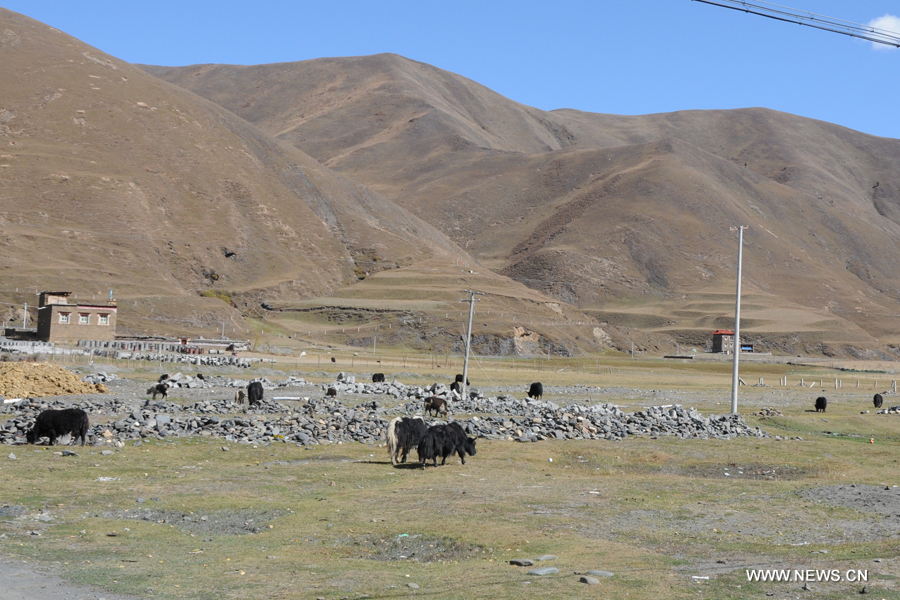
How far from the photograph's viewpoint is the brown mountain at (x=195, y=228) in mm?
115562

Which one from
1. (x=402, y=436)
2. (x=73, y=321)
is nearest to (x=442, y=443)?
(x=402, y=436)

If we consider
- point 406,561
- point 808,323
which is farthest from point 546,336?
point 406,561

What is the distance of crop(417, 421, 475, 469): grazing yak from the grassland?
1.78 ft

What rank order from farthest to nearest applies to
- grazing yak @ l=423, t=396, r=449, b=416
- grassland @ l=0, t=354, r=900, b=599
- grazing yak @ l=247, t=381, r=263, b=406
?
grazing yak @ l=423, t=396, r=449, b=416 < grazing yak @ l=247, t=381, r=263, b=406 < grassland @ l=0, t=354, r=900, b=599

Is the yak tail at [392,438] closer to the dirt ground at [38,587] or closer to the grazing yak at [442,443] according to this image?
the grazing yak at [442,443]

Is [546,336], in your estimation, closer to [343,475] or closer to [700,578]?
[343,475]

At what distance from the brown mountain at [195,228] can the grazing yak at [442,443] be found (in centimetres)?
8156

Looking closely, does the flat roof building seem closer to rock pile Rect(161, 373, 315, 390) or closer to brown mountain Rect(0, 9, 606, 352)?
brown mountain Rect(0, 9, 606, 352)

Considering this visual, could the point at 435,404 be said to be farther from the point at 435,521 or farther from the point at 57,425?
the point at 435,521

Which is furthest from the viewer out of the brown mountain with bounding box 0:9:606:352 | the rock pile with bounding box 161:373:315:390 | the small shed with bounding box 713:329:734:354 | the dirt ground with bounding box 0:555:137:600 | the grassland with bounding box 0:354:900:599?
the small shed with bounding box 713:329:734:354

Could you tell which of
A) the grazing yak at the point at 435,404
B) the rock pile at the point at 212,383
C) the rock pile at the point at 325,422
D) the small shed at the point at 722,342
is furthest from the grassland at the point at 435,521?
the small shed at the point at 722,342

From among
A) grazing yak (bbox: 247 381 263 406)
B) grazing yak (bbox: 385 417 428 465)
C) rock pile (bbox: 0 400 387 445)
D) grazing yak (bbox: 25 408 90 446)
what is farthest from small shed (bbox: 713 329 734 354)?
grazing yak (bbox: 25 408 90 446)

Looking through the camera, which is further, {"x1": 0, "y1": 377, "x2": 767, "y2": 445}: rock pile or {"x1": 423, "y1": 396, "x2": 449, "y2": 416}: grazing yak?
{"x1": 423, "y1": 396, "x2": 449, "y2": 416}: grazing yak

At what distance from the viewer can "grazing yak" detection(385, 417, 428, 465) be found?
2183cm
